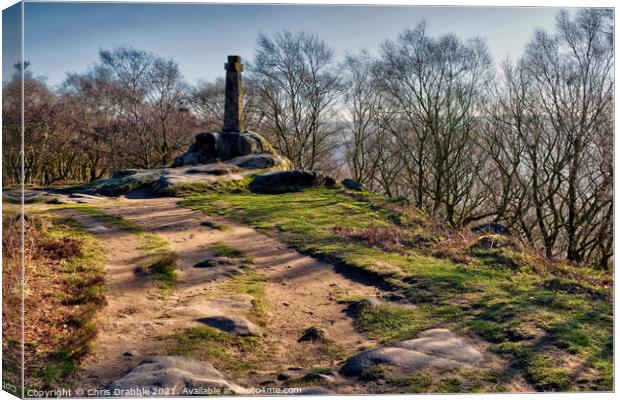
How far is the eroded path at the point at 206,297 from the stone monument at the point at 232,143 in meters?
11.7

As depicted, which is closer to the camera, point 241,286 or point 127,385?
point 127,385

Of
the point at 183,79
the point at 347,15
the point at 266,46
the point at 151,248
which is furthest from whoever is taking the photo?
the point at 183,79

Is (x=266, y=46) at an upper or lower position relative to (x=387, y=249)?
upper

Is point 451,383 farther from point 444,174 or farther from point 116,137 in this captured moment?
point 116,137

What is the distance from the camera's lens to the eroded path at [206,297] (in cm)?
585

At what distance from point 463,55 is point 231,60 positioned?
14.6m

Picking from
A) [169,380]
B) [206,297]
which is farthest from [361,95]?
[169,380]

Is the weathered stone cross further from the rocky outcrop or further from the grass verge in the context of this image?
the rocky outcrop

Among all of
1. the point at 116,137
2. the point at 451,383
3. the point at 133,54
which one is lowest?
the point at 451,383

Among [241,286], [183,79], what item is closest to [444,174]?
[183,79]

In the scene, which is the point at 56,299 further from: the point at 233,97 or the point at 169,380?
the point at 233,97

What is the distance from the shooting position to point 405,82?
45.5ft

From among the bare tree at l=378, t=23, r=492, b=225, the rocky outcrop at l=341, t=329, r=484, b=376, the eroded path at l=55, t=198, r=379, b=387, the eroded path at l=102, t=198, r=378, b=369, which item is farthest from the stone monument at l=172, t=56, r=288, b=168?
the rocky outcrop at l=341, t=329, r=484, b=376

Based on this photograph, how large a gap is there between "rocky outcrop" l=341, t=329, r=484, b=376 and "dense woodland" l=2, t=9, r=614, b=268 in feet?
13.5
